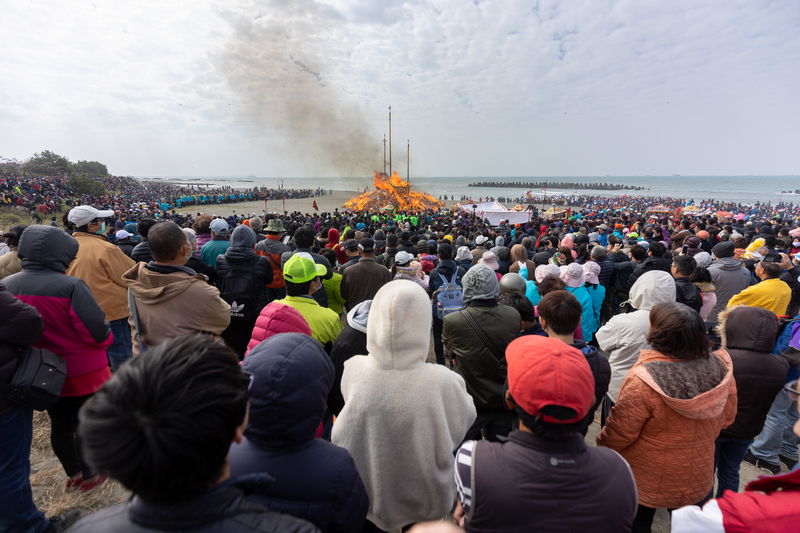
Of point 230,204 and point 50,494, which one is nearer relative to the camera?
point 50,494

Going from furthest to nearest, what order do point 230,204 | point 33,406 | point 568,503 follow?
1. point 230,204
2. point 33,406
3. point 568,503

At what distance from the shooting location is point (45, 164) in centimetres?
5575

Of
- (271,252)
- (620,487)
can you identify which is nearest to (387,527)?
(620,487)

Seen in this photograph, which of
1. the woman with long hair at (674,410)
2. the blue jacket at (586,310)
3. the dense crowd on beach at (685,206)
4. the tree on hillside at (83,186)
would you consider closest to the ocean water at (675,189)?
the dense crowd on beach at (685,206)

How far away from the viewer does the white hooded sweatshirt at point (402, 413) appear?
177 cm

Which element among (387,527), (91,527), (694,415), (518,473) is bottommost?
(387,527)

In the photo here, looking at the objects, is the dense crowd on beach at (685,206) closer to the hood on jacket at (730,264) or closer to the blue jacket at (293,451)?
the hood on jacket at (730,264)

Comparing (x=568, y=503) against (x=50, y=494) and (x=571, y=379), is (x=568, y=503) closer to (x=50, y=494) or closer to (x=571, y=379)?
(x=571, y=379)

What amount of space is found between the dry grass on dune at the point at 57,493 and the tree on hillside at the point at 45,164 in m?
72.1

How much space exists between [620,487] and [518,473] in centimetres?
43

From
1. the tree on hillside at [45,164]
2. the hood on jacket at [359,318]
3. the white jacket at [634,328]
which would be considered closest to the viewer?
the hood on jacket at [359,318]

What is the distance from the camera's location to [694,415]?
1937mm

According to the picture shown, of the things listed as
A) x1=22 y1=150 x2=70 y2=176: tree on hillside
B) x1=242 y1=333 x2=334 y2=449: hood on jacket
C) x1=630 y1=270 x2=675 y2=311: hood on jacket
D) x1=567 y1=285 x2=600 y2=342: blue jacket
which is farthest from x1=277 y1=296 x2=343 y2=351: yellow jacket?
x1=22 y1=150 x2=70 y2=176: tree on hillside

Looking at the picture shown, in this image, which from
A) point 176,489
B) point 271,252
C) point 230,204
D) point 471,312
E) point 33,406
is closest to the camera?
point 176,489
